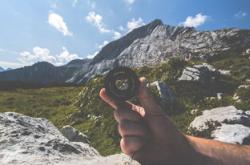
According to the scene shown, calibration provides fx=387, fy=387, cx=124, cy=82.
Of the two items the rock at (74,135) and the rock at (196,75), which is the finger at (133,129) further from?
the rock at (196,75)

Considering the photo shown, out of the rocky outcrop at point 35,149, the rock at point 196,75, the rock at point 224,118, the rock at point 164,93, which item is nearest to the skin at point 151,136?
the rocky outcrop at point 35,149

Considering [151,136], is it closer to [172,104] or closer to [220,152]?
[220,152]

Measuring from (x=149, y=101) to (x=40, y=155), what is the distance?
4.93 m

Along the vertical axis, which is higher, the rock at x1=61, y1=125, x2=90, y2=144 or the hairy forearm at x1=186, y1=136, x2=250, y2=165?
the hairy forearm at x1=186, y1=136, x2=250, y2=165

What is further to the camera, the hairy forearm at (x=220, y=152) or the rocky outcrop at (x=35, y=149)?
the rocky outcrop at (x=35, y=149)

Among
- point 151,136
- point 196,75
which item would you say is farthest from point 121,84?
point 196,75

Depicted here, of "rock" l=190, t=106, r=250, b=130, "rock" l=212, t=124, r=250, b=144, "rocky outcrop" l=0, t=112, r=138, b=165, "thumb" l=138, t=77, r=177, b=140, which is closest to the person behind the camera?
"thumb" l=138, t=77, r=177, b=140

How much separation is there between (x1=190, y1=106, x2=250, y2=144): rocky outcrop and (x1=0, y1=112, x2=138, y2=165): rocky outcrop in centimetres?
830

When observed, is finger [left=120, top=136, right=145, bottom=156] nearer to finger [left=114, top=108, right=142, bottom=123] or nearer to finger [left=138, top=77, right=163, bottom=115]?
finger [left=114, top=108, right=142, bottom=123]

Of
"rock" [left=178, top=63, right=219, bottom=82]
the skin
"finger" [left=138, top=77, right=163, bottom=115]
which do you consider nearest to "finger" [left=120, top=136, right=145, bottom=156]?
the skin

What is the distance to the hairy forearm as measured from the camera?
179 inches

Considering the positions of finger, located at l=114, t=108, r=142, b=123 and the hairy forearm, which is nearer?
finger, located at l=114, t=108, r=142, b=123

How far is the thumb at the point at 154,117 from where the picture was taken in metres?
4.11

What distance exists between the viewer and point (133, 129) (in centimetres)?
422
